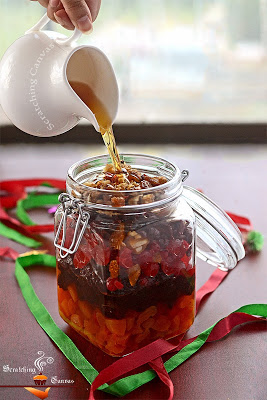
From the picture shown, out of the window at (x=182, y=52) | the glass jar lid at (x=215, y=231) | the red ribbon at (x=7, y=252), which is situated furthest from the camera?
the window at (x=182, y=52)

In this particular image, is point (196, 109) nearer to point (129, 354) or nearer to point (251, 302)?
point (251, 302)

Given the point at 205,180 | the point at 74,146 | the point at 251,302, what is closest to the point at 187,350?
the point at 251,302

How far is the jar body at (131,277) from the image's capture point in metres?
0.95

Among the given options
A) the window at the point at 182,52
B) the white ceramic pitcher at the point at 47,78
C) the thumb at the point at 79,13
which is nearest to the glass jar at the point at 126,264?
the white ceramic pitcher at the point at 47,78

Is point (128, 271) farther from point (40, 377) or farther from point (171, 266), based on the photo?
point (40, 377)

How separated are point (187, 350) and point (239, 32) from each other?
1.75 metres

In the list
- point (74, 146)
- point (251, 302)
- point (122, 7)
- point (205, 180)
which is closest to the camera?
point (251, 302)

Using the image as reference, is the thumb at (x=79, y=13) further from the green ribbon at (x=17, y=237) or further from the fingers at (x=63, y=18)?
the green ribbon at (x=17, y=237)

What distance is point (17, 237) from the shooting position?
1388 mm

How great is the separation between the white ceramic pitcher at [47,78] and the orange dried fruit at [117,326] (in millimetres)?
312

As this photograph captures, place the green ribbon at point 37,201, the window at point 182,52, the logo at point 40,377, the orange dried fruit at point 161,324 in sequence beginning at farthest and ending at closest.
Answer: the window at point 182,52
the green ribbon at point 37,201
the orange dried fruit at point 161,324
the logo at point 40,377

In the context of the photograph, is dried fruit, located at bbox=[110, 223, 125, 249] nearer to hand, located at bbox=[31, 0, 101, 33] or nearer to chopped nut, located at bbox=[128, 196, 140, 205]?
chopped nut, located at bbox=[128, 196, 140, 205]

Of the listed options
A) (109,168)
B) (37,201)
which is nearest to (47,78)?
(109,168)

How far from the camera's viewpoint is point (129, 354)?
A: 0.95m
